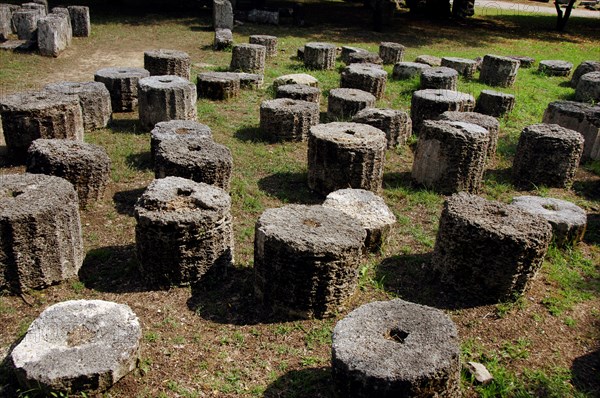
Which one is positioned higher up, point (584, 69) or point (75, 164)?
point (584, 69)

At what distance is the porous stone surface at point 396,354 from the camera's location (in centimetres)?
392

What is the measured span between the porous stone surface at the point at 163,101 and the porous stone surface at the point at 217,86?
6.04ft

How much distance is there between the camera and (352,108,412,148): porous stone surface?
31.1 feet

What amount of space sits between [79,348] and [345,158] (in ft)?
14.6

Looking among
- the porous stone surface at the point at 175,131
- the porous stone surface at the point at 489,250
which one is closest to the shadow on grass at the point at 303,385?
the porous stone surface at the point at 489,250

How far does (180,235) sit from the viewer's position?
5.39 m

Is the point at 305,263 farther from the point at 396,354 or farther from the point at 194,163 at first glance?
the point at 194,163

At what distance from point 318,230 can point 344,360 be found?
1604 millimetres

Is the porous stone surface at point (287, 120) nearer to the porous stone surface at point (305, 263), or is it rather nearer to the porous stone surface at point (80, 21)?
the porous stone surface at point (305, 263)

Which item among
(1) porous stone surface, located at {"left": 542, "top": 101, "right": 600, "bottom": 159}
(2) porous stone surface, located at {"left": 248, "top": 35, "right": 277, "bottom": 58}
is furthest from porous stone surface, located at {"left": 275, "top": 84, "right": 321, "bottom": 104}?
(2) porous stone surface, located at {"left": 248, "top": 35, "right": 277, "bottom": 58}

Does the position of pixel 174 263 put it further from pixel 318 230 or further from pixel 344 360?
pixel 344 360

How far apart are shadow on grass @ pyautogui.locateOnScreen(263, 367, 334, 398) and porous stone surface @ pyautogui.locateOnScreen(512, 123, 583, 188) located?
571 centimetres

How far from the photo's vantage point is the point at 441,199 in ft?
26.8

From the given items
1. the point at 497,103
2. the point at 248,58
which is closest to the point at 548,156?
the point at 497,103
